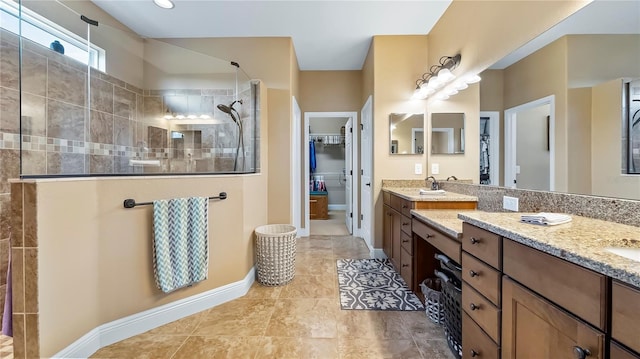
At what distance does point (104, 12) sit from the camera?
2.56m

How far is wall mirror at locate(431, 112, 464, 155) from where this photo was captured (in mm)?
2543

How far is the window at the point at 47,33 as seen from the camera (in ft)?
5.69

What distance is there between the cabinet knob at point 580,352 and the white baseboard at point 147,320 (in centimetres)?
210

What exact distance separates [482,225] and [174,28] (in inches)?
143

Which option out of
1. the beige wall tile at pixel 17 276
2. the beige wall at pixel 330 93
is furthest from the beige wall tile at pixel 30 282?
the beige wall at pixel 330 93

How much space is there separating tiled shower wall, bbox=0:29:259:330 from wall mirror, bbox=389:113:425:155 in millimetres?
1696

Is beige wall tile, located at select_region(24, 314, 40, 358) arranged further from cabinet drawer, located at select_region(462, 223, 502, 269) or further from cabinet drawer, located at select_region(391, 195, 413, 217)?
cabinet drawer, located at select_region(391, 195, 413, 217)

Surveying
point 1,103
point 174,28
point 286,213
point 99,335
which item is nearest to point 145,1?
point 174,28

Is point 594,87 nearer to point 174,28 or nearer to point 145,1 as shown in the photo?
point 145,1

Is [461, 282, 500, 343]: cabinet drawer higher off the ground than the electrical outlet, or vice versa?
the electrical outlet

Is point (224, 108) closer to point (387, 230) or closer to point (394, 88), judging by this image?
point (394, 88)

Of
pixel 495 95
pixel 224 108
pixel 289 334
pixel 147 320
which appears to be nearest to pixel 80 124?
pixel 224 108

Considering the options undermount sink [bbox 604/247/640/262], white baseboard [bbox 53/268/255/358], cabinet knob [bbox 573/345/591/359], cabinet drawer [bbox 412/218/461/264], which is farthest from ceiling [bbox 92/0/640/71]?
white baseboard [bbox 53/268/255/358]

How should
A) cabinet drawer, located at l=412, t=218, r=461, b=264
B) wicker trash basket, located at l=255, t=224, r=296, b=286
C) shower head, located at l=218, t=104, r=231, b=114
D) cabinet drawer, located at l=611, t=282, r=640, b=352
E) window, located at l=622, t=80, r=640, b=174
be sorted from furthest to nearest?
shower head, located at l=218, t=104, r=231, b=114 → wicker trash basket, located at l=255, t=224, r=296, b=286 → cabinet drawer, located at l=412, t=218, r=461, b=264 → window, located at l=622, t=80, r=640, b=174 → cabinet drawer, located at l=611, t=282, r=640, b=352
